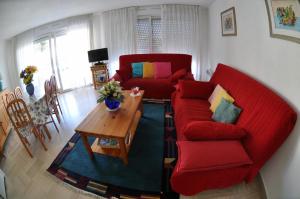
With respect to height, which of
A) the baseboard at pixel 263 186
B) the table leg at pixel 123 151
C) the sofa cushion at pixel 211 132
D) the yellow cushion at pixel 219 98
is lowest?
the baseboard at pixel 263 186

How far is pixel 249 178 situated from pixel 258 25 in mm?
1669

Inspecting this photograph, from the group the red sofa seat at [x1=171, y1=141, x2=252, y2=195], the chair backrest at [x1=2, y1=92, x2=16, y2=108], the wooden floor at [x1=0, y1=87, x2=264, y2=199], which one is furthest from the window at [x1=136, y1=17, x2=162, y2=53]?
the red sofa seat at [x1=171, y1=141, x2=252, y2=195]

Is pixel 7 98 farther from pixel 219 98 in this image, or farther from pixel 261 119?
pixel 261 119

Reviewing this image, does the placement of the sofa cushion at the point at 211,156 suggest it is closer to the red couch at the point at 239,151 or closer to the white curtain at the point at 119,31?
the red couch at the point at 239,151

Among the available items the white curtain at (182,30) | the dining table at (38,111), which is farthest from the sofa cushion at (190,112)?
the white curtain at (182,30)

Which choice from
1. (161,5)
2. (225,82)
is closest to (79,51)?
(161,5)

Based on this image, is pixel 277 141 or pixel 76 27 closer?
pixel 277 141

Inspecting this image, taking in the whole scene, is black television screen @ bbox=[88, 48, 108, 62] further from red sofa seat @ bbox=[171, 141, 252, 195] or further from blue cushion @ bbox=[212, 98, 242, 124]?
red sofa seat @ bbox=[171, 141, 252, 195]

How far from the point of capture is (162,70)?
3.83 metres

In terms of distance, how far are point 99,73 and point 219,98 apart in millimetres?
3604

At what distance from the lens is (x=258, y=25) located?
189 centimetres

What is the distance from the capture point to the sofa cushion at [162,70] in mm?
3820

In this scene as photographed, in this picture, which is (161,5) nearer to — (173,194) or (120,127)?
(120,127)

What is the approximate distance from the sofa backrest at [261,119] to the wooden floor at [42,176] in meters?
0.28
